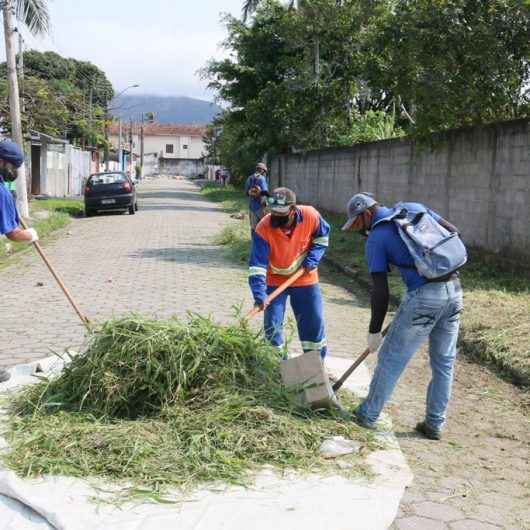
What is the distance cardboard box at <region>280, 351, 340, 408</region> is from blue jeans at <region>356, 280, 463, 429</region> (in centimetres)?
25

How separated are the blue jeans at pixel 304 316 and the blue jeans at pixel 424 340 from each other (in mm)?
924

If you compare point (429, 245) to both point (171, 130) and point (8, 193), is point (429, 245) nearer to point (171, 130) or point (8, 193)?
point (8, 193)

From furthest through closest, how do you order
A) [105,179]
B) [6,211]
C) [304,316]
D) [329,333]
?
1. [105,179]
2. [329,333]
3. [6,211]
4. [304,316]

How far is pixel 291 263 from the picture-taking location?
5.47m

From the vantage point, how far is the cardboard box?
4715mm

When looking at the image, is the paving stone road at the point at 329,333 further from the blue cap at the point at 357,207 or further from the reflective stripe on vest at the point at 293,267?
the blue cap at the point at 357,207

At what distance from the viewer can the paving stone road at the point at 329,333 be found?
12.8 ft

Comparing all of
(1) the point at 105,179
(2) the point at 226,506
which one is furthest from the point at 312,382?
(1) the point at 105,179

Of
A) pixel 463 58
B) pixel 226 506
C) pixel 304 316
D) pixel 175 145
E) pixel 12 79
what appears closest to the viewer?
pixel 226 506

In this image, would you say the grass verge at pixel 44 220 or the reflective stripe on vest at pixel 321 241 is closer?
the reflective stripe on vest at pixel 321 241

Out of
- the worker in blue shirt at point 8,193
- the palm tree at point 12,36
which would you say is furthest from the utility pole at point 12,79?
the worker in blue shirt at point 8,193

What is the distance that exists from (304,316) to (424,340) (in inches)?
48.2

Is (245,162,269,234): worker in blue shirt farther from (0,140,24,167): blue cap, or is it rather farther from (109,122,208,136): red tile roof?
(109,122,208,136): red tile roof

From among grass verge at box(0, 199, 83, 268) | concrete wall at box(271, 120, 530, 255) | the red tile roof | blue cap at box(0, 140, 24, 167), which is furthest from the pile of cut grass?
the red tile roof
